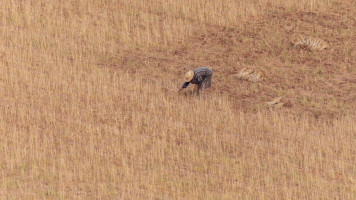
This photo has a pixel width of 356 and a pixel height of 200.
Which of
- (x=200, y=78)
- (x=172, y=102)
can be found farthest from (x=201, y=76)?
(x=172, y=102)

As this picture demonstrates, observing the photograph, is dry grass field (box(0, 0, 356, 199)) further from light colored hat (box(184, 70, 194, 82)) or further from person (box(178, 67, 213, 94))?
light colored hat (box(184, 70, 194, 82))

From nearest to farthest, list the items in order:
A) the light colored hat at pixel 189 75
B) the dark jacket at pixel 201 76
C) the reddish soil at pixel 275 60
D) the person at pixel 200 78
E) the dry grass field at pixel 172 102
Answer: the dry grass field at pixel 172 102 < the light colored hat at pixel 189 75 < the person at pixel 200 78 < the dark jacket at pixel 201 76 < the reddish soil at pixel 275 60

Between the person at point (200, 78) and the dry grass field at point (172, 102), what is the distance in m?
0.50

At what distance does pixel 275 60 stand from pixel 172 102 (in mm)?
5561

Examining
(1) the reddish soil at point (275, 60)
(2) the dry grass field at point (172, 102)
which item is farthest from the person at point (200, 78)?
(1) the reddish soil at point (275, 60)

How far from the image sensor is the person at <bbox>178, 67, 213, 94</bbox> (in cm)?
1880

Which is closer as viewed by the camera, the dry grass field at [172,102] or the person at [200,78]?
the dry grass field at [172,102]

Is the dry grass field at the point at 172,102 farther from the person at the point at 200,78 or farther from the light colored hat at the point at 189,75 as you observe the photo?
the light colored hat at the point at 189,75

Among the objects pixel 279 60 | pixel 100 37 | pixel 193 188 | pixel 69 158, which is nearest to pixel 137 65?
pixel 100 37

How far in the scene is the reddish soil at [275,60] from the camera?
66.6ft

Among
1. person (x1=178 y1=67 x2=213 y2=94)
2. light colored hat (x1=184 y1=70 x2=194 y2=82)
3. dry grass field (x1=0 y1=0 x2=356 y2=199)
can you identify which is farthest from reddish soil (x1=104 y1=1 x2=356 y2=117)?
light colored hat (x1=184 y1=70 x2=194 y2=82)

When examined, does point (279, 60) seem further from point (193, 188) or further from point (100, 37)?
point (193, 188)

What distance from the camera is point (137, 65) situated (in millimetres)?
22516

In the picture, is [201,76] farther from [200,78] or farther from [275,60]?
[275,60]
